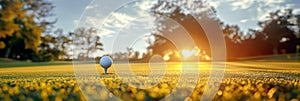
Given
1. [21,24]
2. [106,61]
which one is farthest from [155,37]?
[106,61]

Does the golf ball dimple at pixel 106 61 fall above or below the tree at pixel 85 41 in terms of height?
below

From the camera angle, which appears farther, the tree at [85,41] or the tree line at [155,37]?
the tree line at [155,37]

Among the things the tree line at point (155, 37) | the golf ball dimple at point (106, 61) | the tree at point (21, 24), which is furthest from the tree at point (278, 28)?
the golf ball dimple at point (106, 61)

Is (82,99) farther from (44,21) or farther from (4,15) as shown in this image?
(44,21)

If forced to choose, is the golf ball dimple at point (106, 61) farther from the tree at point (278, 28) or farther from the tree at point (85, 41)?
the tree at point (278, 28)

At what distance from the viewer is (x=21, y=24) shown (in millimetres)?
39312

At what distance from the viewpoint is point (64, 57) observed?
45.6 m

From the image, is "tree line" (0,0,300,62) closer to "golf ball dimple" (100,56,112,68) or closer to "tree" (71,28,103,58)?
"tree" (71,28,103,58)

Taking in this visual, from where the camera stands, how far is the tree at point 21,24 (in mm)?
33281

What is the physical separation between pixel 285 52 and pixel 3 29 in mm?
35240

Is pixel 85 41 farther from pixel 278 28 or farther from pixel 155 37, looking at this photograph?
pixel 278 28

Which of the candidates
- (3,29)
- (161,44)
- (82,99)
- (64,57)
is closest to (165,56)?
(161,44)

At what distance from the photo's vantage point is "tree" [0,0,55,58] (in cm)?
3328

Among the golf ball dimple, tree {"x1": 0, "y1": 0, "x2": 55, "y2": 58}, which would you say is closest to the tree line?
tree {"x1": 0, "y1": 0, "x2": 55, "y2": 58}
